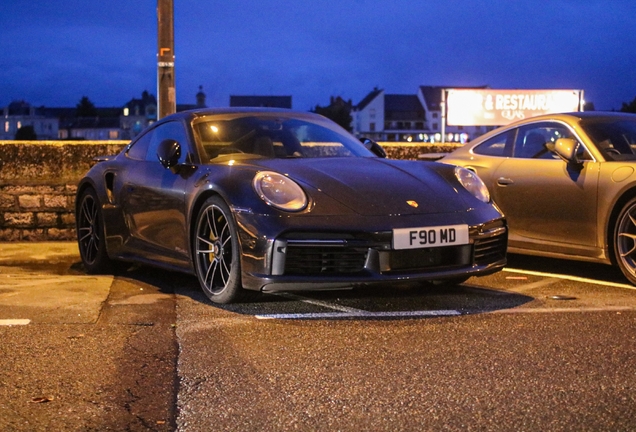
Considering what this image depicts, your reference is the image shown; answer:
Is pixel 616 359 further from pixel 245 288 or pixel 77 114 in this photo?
pixel 77 114

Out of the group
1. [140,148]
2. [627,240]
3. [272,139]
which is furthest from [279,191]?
[627,240]

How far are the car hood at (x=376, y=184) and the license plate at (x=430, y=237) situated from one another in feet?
0.43

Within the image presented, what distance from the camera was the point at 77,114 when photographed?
165 m

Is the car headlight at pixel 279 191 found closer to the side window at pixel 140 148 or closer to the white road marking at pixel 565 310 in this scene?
the white road marking at pixel 565 310

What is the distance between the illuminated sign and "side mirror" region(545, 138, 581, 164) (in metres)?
20.0

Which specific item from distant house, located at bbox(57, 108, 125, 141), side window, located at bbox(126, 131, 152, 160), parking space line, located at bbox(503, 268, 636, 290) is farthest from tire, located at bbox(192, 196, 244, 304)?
distant house, located at bbox(57, 108, 125, 141)

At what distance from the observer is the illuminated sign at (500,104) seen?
86.9 feet

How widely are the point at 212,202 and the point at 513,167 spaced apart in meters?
2.67

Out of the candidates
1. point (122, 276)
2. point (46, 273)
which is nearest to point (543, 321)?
point (122, 276)

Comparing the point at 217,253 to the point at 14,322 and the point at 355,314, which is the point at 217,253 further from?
the point at 14,322

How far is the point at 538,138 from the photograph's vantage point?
7.47m

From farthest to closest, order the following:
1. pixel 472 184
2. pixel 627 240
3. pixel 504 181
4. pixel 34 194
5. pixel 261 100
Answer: pixel 261 100
pixel 34 194
pixel 504 181
pixel 627 240
pixel 472 184

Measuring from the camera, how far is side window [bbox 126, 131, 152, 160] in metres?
7.18

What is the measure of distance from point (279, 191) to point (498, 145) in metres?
2.88
